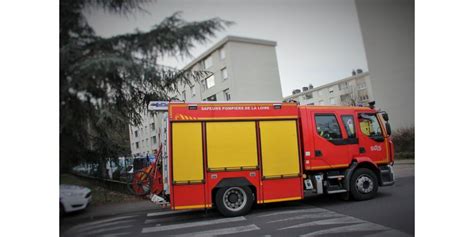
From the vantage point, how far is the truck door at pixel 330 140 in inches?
176

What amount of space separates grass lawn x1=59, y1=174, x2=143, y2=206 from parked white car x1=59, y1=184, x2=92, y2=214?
0.03 m

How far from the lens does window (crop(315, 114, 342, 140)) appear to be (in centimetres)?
448

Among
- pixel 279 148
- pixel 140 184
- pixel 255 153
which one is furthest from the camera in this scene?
pixel 279 148

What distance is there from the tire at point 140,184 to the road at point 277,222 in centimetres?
23

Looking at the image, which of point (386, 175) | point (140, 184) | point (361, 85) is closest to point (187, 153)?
point (140, 184)

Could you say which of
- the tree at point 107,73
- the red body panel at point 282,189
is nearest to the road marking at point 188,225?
the red body panel at point 282,189

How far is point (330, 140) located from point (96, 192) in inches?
130

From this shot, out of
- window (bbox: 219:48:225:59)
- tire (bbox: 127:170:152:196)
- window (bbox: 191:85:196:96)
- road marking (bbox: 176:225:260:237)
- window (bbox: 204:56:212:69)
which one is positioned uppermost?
window (bbox: 219:48:225:59)

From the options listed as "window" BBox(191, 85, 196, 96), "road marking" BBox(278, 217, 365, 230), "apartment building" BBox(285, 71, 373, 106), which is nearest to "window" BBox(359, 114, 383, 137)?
"apartment building" BBox(285, 71, 373, 106)

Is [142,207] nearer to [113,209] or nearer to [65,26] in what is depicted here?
[113,209]

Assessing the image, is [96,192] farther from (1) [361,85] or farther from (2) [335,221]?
(1) [361,85]

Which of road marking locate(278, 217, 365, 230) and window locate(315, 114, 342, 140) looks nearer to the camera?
road marking locate(278, 217, 365, 230)

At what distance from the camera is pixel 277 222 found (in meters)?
3.24

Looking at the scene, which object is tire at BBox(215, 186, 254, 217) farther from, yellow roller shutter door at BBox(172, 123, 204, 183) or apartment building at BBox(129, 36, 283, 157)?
apartment building at BBox(129, 36, 283, 157)
